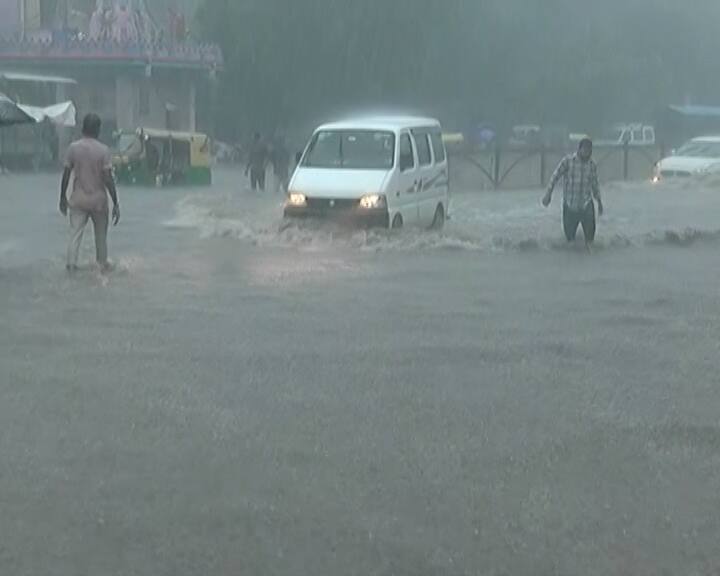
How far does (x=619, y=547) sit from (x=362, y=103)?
45.3 metres

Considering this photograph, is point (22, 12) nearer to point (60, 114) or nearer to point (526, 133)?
point (60, 114)

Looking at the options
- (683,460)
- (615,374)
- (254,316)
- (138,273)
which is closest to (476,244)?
(138,273)

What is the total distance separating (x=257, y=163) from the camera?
32.3 metres

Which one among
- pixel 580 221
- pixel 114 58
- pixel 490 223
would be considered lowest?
pixel 490 223

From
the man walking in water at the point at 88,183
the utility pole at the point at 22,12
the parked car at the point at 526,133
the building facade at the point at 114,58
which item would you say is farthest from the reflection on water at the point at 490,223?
the utility pole at the point at 22,12

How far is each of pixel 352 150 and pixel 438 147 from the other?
2.06m

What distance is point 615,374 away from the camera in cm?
915

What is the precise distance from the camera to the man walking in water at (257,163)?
3189 cm

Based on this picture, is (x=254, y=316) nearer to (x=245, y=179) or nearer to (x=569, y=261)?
(x=569, y=261)

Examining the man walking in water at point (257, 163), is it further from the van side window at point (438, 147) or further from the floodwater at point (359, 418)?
the floodwater at point (359, 418)

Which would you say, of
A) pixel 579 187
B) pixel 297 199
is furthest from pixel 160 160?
pixel 579 187

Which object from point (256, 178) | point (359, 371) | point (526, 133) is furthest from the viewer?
point (526, 133)

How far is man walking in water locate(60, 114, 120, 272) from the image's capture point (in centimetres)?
1353

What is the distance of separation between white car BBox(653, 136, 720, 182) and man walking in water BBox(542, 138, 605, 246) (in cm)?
1710
